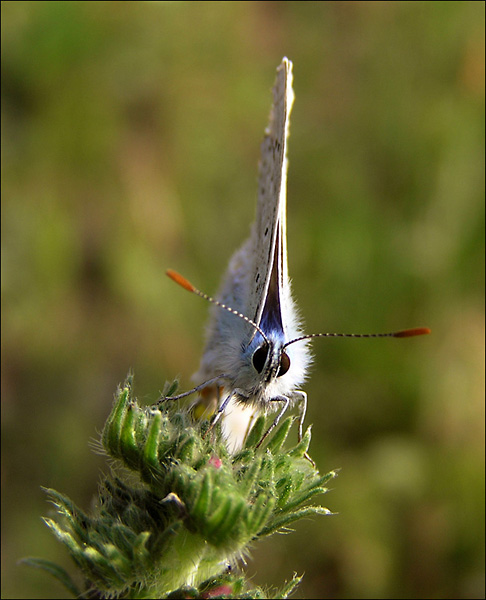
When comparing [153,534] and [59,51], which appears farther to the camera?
[59,51]

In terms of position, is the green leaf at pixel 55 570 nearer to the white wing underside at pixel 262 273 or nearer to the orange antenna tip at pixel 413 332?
the white wing underside at pixel 262 273

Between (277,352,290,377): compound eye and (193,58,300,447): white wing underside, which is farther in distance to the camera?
(193,58,300,447): white wing underside

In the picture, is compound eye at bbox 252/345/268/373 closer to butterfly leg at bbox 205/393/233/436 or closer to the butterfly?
the butterfly

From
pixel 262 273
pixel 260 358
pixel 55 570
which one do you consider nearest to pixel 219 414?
pixel 260 358

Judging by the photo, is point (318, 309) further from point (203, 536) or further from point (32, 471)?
point (203, 536)

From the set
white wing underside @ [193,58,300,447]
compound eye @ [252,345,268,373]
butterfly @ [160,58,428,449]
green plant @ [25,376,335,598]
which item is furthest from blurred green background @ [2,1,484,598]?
green plant @ [25,376,335,598]

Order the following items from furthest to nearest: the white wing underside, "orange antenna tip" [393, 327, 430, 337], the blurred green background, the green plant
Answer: the blurred green background < the white wing underside < "orange antenna tip" [393, 327, 430, 337] < the green plant

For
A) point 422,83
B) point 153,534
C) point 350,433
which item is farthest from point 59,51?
point 153,534
